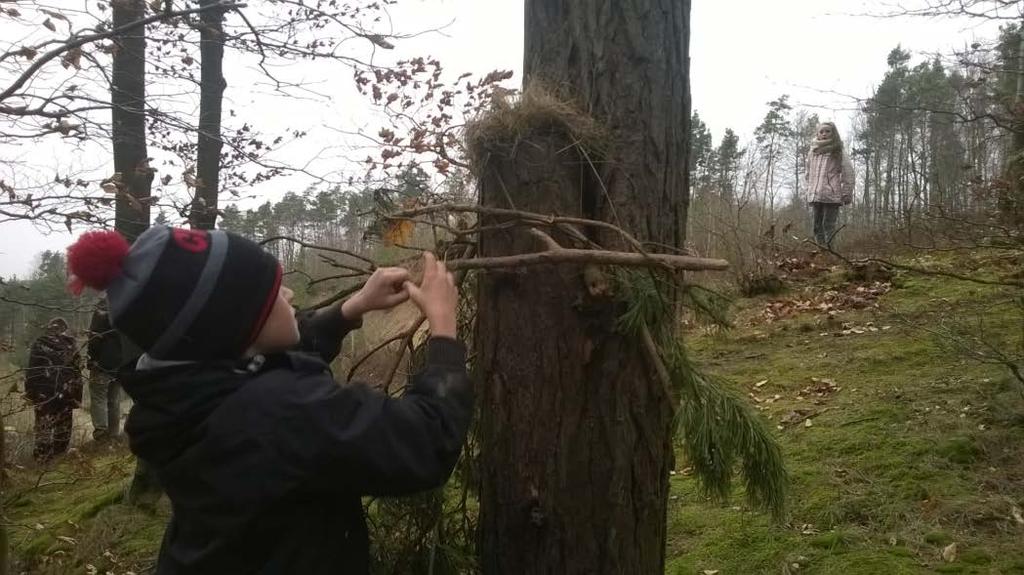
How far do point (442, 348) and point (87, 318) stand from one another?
Answer: 205 inches

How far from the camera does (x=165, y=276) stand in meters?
1.44

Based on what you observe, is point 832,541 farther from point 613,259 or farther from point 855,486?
point 613,259

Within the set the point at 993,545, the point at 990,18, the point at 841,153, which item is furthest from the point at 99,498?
the point at 841,153

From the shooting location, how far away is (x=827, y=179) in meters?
9.97

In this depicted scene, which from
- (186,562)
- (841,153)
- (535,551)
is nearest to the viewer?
(186,562)

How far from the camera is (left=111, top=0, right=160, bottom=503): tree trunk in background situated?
4527mm

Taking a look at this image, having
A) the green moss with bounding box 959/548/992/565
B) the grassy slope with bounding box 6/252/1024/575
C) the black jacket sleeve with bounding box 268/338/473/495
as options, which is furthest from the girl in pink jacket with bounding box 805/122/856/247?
the black jacket sleeve with bounding box 268/338/473/495

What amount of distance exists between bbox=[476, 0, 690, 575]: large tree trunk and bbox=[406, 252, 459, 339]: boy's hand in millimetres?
352

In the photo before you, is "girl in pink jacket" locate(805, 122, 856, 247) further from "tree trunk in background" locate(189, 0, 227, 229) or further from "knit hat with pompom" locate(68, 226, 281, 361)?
"knit hat with pompom" locate(68, 226, 281, 361)

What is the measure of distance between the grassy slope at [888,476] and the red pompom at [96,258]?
1.84 meters

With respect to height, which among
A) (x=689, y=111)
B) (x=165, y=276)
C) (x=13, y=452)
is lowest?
(x=13, y=452)

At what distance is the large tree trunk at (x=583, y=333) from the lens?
2.05 metres

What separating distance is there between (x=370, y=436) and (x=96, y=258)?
2.23 ft

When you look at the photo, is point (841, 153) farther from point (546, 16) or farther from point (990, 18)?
point (546, 16)
